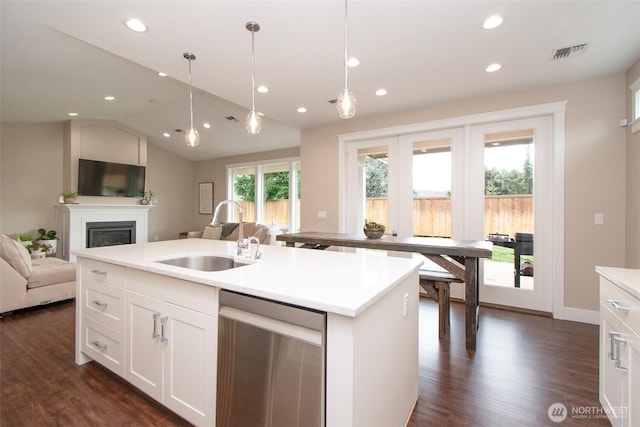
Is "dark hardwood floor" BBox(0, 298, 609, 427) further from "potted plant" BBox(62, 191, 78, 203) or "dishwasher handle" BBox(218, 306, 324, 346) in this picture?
"potted plant" BBox(62, 191, 78, 203)

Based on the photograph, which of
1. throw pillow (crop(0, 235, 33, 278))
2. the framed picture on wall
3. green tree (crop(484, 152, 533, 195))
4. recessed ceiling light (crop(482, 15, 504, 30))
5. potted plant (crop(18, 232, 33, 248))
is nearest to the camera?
recessed ceiling light (crop(482, 15, 504, 30))

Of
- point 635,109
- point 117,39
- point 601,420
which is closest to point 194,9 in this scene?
point 117,39

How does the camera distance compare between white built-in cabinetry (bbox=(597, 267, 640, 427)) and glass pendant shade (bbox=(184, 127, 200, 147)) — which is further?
glass pendant shade (bbox=(184, 127, 200, 147))

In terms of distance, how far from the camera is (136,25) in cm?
223

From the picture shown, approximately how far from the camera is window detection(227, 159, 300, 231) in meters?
6.91

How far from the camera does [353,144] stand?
4.63 meters

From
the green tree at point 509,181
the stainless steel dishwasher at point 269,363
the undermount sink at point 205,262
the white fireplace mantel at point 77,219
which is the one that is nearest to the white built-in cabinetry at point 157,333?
the stainless steel dishwasher at point 269,363

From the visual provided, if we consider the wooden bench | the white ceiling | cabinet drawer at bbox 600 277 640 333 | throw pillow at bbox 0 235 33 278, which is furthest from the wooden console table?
throw pillow at bbox 0 235 33 278

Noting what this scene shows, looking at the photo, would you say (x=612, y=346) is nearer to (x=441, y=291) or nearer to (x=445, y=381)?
(x=445, y=381)

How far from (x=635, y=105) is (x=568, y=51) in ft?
2.93

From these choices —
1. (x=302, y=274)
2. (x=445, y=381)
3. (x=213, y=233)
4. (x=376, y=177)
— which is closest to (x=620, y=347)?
(x=445, y=381)

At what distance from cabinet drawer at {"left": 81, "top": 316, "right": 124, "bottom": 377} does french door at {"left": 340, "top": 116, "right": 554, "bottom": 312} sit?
11.4ft

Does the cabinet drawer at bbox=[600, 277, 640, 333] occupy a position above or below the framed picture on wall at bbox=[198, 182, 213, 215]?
below

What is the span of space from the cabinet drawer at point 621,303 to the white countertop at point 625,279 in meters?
0.03
